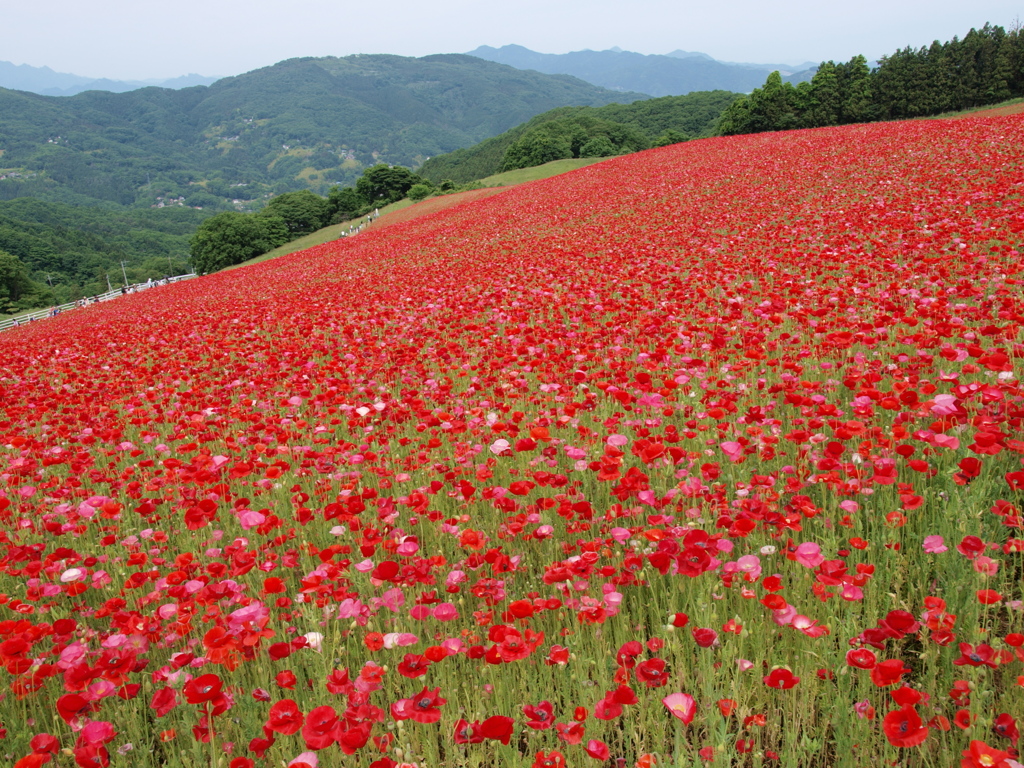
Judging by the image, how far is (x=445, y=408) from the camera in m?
5.86

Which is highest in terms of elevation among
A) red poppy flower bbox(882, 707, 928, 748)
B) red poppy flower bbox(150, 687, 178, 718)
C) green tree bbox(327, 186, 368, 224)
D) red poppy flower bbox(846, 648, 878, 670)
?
green tree bbox(327, 186, 368, 224)

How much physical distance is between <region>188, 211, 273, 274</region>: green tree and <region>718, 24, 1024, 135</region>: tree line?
5760 centimetres

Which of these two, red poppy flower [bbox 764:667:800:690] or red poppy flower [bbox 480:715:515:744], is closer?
red poppy flower [bbox 480:715:515:744]

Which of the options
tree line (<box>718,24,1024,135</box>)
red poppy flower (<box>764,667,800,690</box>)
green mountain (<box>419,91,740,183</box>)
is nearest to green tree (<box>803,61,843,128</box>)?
tree line (<box>718,24,1024,135</box>)

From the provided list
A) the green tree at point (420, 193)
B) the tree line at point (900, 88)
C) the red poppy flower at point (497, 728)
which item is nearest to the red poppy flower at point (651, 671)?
the red poppy flower at point (497, 728)

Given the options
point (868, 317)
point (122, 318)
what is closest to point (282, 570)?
point (868, 317)

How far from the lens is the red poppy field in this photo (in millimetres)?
2148

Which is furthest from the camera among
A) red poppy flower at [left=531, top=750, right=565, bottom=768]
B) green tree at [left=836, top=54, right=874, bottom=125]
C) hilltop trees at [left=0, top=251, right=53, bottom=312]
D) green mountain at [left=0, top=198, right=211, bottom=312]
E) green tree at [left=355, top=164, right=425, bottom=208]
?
green mountain at [left=0, top=198, right=211, bottom=312]

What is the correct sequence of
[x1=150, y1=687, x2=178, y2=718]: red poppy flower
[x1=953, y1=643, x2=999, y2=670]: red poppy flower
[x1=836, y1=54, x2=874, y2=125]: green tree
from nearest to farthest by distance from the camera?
[x1=953, y1=643, x2=999, y2=670]: red poppy flower, [x1=150, y1=687, x2=178, y2=718]: red poppy flower, [x1=836, y1=54, x2=874, y2=125]: green tree

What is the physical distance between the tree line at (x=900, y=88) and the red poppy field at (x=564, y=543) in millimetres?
46980

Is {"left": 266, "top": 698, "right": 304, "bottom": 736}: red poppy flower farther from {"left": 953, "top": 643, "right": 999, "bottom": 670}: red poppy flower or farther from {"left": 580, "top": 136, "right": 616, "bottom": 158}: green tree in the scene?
{"left": 580, "top": 136, "right": 616, "bottom": 158}: green tree

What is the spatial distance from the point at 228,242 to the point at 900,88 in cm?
7259

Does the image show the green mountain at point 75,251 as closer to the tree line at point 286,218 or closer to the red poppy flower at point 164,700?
the tree line at point 286,218

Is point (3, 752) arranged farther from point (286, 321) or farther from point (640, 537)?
point (286, 321)
